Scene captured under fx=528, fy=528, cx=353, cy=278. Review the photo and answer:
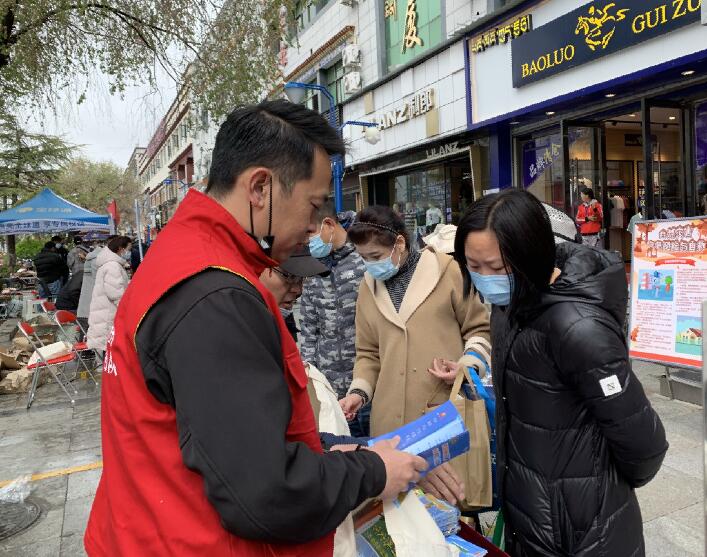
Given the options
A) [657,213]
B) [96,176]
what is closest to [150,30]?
[657,213]

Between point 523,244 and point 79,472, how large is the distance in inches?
171

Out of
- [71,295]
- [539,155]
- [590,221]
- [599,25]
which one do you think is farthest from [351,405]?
[539,155]

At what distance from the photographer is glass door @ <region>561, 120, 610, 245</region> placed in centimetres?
908

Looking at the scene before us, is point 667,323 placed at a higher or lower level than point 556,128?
lower

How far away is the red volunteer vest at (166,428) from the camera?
953mm

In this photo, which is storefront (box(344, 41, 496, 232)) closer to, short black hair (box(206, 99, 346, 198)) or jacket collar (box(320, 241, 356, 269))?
jacket collar (box(320, 241, 356, 269))

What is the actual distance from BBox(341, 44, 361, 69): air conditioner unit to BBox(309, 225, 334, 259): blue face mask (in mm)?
13319

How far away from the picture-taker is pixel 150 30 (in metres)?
6.72

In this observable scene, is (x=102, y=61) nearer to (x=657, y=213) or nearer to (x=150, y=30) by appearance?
(x=150, y=30)

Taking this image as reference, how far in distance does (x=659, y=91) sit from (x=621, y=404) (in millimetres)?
7758

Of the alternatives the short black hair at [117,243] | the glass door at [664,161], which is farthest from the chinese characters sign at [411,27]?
the short black hair at [117,243]

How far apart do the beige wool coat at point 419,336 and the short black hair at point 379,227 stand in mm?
196

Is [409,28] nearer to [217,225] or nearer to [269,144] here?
[269,144]

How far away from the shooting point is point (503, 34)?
9.61 metres
